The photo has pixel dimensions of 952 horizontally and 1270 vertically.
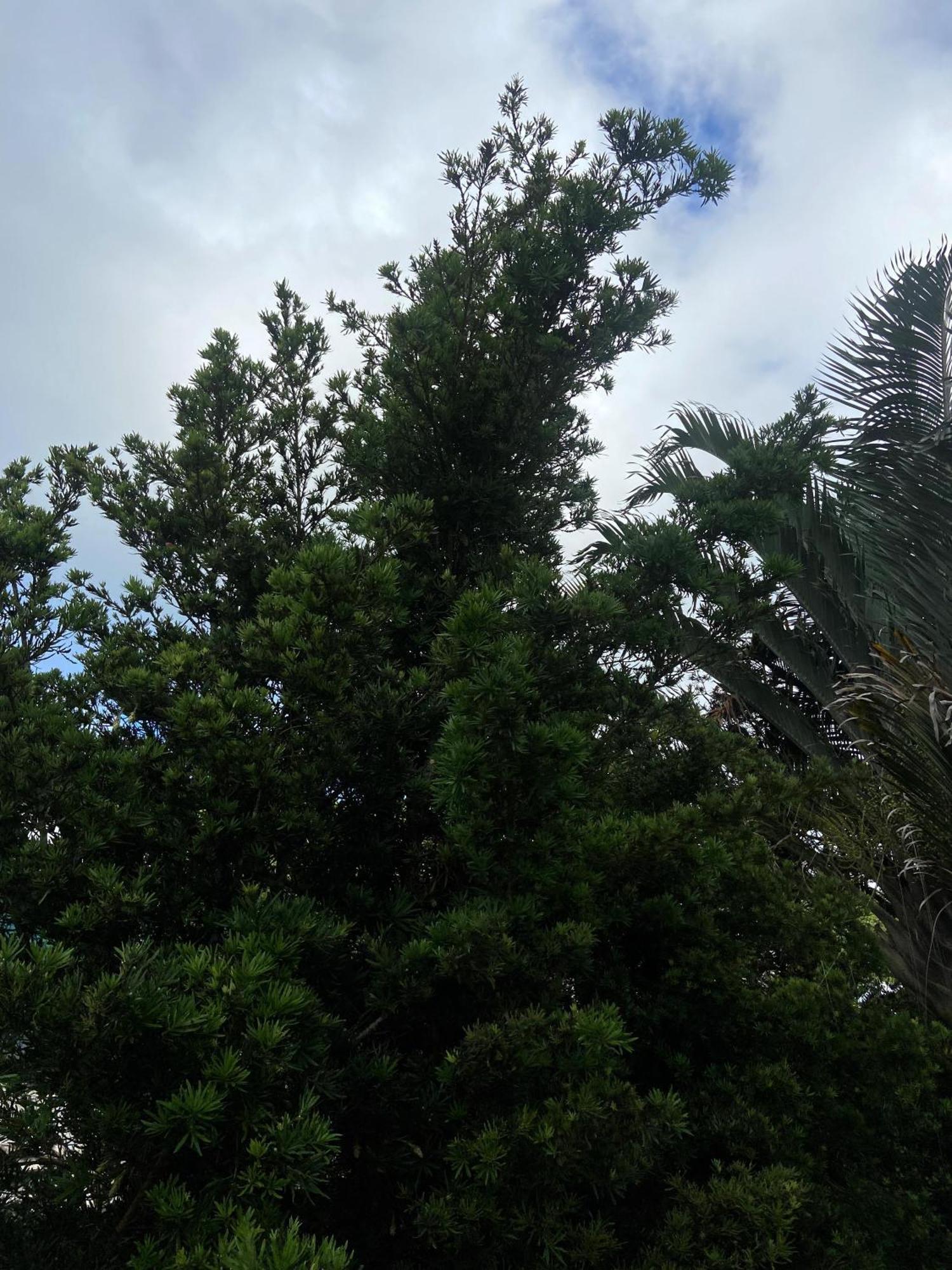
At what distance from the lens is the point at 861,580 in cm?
885

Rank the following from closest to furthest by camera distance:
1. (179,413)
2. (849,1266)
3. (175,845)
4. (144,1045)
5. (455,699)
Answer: (144,1045)
(455,699)
(175,845)
(849,1266)
(179,413)

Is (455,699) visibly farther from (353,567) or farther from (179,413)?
(179,413)

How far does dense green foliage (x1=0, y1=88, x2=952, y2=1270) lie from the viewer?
295 cm

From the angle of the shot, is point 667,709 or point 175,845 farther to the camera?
point 667,709

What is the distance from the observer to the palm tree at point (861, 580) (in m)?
5.08

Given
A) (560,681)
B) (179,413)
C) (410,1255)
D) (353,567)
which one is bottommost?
(410,1255)

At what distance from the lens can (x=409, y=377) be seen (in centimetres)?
538

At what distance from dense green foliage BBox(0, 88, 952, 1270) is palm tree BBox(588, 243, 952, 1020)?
60cm

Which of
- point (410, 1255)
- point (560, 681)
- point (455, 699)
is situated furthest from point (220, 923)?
point (560, 681)

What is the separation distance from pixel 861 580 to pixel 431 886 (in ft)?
20.1

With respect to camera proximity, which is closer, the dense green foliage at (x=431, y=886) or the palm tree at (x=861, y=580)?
the dense green foliage at (x=431, y=886)

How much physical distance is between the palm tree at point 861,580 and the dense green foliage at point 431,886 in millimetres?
600

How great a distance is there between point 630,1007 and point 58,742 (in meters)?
A: 2.75

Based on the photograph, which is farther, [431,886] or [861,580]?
[861,580]
